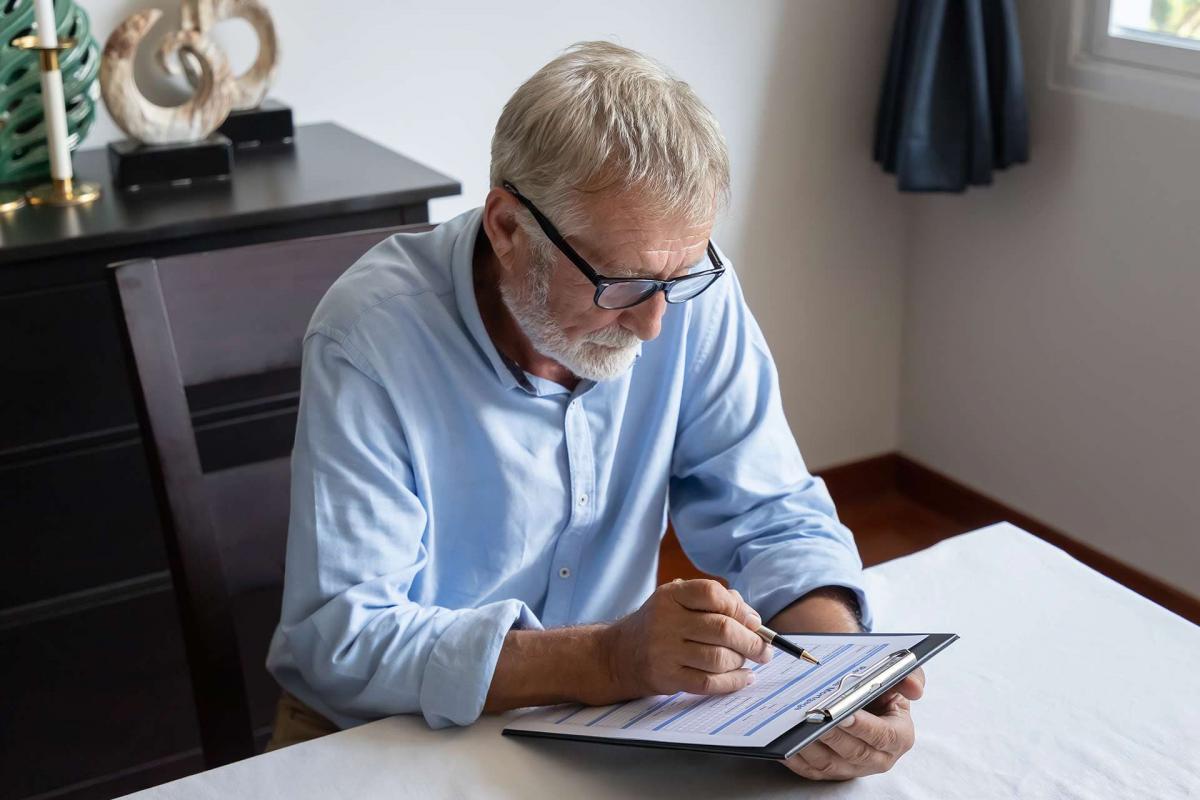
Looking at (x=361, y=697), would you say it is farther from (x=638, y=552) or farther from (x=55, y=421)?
(x=55, y=421)

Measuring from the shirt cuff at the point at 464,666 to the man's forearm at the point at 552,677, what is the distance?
0.01 metres

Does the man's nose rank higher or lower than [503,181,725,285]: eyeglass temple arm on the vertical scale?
lower

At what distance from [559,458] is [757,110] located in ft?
5.56

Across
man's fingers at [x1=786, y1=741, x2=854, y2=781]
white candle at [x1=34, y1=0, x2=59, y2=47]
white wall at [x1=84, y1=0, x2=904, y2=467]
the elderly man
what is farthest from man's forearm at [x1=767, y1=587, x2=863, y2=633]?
white wall at [x1=84, y1=0, x2=904, y2=467]

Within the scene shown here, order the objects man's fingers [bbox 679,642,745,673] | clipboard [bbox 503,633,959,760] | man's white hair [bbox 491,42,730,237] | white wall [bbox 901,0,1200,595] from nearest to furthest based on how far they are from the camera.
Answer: clipboard [bbox 503,633,959,760], man's fingers [bbox 679,642,745,673], man's white hair [bbox 491,42,730,237], white wall [bbox 901,0,1200,595]

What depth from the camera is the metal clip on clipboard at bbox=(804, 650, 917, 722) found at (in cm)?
95

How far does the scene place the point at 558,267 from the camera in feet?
4.09

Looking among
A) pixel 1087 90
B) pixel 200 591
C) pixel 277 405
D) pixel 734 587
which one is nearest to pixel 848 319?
pixel 1087 90

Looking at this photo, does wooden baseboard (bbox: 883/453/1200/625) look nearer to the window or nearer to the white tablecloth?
the window

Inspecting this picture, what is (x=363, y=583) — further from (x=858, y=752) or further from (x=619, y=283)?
(x=858, y=752)

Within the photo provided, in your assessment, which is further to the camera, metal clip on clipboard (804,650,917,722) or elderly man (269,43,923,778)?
elderly man (269,43,923,778)

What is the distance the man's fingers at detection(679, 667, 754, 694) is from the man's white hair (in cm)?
42

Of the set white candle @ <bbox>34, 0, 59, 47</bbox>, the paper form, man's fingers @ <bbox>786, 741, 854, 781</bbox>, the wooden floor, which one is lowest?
the wooden floor

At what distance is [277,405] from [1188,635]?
4.37 feet
